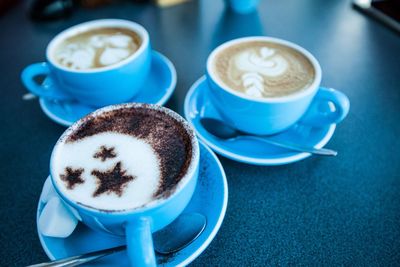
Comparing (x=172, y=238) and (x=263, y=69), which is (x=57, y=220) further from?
(x=263, y=69)

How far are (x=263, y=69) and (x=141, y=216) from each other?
0.52m

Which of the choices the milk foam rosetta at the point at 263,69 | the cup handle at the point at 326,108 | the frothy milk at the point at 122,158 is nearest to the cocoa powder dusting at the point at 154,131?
the frothy milk at the point at 122,158

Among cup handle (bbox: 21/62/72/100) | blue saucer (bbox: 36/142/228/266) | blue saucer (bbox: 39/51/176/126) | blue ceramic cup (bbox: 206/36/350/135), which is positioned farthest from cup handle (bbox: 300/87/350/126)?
cup handle (bbox: 21/62/72/100)

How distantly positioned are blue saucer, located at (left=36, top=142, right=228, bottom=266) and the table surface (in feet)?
0.23

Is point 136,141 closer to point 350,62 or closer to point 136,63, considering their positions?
point 136,63

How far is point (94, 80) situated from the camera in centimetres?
83

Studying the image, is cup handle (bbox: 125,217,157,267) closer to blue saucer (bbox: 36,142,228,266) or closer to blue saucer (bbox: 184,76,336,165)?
blue saucer (bbox: 36,142,228,266)

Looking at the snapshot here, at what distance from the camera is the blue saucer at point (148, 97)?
0.90m

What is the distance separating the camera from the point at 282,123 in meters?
0.77

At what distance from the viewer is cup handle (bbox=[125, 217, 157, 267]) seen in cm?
48

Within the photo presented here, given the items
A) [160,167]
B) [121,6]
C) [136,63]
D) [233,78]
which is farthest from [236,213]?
[121,6]

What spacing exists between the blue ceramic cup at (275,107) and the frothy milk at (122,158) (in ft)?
0.51

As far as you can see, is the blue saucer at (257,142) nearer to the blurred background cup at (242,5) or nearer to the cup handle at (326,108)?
the cup handle at (326,108)

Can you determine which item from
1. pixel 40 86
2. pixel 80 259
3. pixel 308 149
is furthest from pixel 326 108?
pixel 40 86
